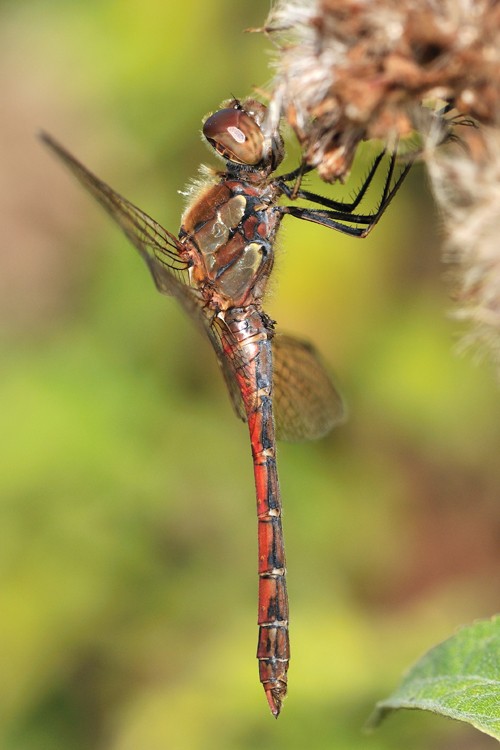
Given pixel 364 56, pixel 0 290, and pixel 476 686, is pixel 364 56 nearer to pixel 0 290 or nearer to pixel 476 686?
pixel 476 686

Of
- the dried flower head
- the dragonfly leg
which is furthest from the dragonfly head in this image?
the dried flower head

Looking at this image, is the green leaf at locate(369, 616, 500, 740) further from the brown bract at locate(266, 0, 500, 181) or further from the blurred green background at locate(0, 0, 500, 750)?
the blurred green background at locate(0, 0, 500, 750)

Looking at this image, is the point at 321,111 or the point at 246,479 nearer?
the point at 321,111

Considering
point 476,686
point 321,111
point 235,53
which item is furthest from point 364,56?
point 235,53

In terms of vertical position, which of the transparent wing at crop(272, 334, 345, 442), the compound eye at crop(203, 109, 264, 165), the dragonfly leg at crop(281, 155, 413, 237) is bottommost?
the transparent wing at crop(272, 334, 345, 442)

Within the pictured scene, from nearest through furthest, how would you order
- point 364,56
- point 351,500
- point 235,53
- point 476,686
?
point 364,56 < point 476,686 < point 351,500 < point 235,53

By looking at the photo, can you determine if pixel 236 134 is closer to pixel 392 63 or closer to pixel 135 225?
pixel 135 225


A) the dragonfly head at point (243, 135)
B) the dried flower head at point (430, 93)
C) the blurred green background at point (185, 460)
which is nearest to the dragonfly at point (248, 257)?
the dragonfly head at point (243, 135)
